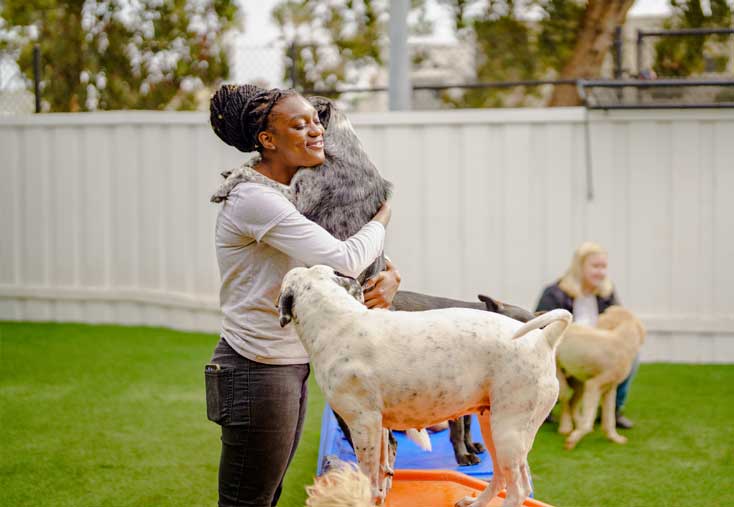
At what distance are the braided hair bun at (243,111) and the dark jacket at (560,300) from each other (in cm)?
336

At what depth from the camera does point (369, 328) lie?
229 cm

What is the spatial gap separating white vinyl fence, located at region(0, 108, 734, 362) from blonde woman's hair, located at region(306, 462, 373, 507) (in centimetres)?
550

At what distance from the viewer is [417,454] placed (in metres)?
4.12

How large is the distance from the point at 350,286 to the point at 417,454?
192 cm

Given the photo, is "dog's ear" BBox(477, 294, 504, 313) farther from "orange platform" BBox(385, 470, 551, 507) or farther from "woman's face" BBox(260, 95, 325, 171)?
"woman's face" BBox(260, 95, 325, 171)

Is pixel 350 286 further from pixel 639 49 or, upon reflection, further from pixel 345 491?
pixel 639 49

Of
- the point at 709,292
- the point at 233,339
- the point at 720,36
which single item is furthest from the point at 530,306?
the point at 233,339

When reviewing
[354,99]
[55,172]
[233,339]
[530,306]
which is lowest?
[530,306]

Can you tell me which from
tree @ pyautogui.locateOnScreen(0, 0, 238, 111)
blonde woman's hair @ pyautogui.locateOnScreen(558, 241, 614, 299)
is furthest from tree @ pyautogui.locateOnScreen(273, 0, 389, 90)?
blonde woman's hair @ pyautogui.locateOnScreen(558, 241, 614, 299)

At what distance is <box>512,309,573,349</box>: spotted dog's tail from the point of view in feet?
7.52

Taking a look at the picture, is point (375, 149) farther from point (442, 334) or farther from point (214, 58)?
point (442, 334)

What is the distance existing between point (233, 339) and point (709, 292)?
563cm

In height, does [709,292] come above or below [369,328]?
below

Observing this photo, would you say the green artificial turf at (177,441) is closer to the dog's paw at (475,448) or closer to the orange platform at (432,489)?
the dog's paw at (475,448)
